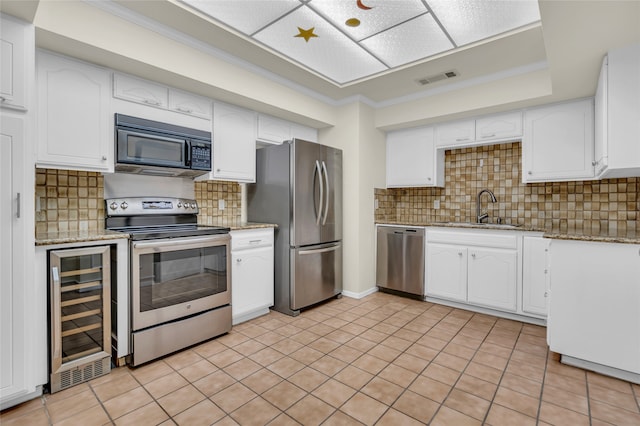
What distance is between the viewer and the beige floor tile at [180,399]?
1748 millimetres

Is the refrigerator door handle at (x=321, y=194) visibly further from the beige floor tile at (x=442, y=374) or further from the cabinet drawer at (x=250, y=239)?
the beige floor tile at (x=442, y=374)

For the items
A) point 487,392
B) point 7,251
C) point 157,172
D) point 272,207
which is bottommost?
point 487,392

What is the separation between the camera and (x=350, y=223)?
12.7 ft

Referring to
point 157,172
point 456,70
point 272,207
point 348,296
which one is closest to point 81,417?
point 157,172

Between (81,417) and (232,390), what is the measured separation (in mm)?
767

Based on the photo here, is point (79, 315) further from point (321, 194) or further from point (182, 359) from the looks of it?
point (321, 194)

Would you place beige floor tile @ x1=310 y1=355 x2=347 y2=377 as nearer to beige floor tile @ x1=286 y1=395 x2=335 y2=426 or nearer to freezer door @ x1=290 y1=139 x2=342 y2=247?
beige floor tile @ x1=286 y1=395 x2=335 y2=426

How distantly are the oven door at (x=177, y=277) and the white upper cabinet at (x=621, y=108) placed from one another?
2917 mm

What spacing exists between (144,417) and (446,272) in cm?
303

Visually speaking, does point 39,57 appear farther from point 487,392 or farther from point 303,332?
point 487,392

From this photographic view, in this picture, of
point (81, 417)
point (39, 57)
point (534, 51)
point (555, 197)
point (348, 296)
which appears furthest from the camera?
point (348, 296)

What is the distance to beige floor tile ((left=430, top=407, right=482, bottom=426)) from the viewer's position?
5.39 ft

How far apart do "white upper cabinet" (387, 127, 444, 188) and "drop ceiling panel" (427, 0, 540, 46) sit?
5.06 feet

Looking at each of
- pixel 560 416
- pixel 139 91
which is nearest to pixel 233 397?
pixel 560 416
